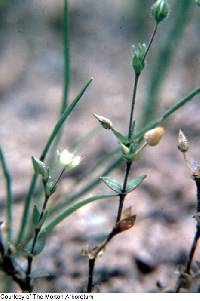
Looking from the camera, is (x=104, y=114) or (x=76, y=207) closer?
(x=76, y=207)

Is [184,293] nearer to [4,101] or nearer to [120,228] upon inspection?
[120,228]

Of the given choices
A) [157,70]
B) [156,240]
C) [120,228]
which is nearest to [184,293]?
[120,228]

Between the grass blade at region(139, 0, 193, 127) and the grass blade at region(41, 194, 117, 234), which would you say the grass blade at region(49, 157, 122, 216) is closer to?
the grass blade at region(41, 194, 117, 234)

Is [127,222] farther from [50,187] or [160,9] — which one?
[160,9]

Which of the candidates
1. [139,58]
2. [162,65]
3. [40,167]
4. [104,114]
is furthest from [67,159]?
[104,114]

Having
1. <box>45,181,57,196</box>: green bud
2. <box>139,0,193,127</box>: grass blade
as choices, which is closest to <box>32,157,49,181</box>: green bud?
<box>45,181,57,196</box>: green bud

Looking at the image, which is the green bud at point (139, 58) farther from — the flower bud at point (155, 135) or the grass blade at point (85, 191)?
the grass blade at point (85, 191)

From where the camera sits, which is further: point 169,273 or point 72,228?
point 72,228

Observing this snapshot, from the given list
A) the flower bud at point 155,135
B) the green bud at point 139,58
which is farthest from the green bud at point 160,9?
the flower bud at point 155,135

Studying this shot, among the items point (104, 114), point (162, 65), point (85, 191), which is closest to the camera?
point (85, 191)
